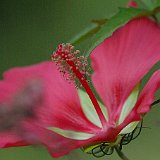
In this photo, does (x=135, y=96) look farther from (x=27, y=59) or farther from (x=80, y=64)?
(x=27, y=59)

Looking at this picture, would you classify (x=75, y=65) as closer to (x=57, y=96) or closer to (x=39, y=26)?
(x=57, y=96)

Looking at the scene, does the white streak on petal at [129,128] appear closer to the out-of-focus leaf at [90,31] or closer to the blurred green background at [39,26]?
the out-of-focus leaf at [90,31]

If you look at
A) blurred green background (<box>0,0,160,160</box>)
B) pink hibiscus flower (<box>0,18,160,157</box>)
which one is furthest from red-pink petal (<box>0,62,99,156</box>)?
blurred green background (<box>0,0,160,160</box>)

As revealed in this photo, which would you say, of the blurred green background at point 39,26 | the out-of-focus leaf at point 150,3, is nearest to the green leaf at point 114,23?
the out-of-focus leaf at point 150,3

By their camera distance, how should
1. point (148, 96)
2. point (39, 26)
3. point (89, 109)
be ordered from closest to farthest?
point (148, 96)
point (89, 109)
point (39, 26)

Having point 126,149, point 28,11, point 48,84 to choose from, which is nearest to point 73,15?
point 28,11

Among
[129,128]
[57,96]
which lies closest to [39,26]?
[57,96]

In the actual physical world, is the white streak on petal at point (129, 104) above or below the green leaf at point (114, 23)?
below
